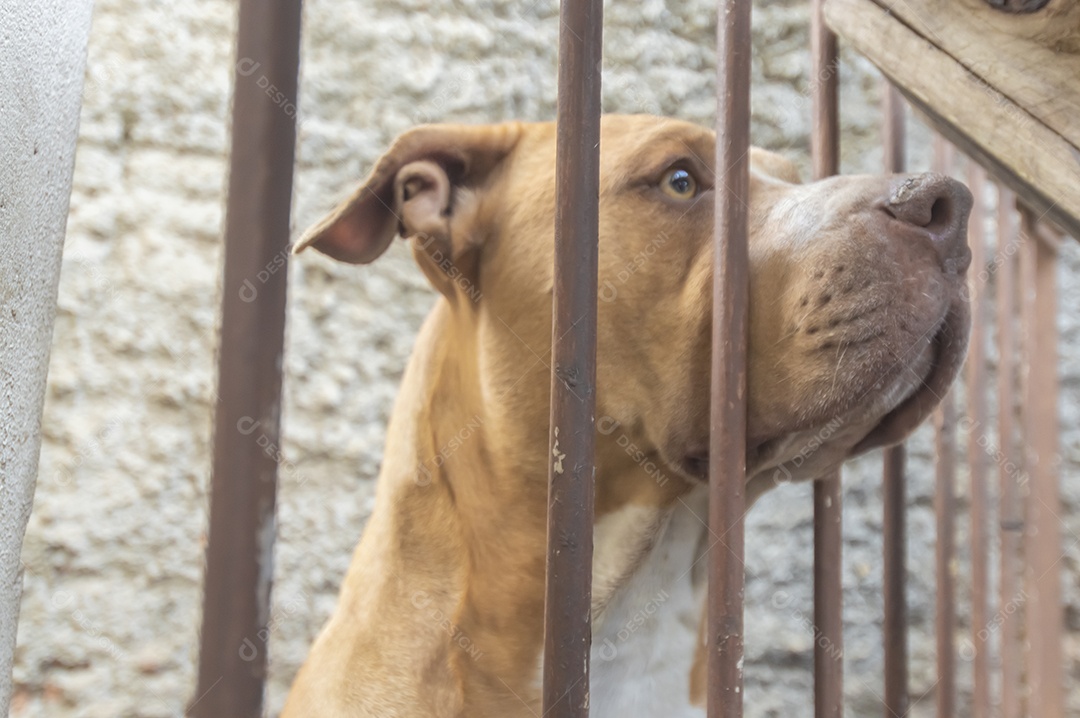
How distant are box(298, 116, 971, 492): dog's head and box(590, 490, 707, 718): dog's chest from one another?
19 cm

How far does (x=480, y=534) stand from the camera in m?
1.84

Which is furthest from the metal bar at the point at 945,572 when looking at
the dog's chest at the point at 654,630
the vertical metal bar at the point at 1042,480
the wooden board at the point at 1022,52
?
the wooden board at the point at 1022,52

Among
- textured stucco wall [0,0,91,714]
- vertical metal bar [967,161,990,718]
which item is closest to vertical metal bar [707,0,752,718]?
textured stucco wall [0,0,91,714]

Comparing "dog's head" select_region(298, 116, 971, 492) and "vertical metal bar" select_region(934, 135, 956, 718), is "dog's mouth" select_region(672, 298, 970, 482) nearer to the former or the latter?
"dog's head" select_region(298, 116, 971, 492)

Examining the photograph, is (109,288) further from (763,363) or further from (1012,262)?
(1012,262)

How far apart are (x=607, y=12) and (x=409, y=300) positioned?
1.46m

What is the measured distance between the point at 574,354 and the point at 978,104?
2.25ft

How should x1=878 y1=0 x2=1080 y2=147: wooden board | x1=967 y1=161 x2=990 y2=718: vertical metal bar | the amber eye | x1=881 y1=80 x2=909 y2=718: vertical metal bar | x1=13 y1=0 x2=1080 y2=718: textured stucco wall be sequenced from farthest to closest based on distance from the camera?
x1=13 y1=0 x2=1080 y2=718: textured stucco wall < x1=967 y1=161 x2=990 y2=718: vertical metal bar < x1=881 y1=80 x2=909 y2=718: vertical metal bar < the amber eye < x1=878 y1=0 x2=1080 y2=147: wooden board

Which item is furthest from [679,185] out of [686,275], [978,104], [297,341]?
[297,341]

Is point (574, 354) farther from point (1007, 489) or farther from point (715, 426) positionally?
point (1007, 489)

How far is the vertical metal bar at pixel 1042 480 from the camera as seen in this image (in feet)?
8.04

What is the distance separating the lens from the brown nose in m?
1.62

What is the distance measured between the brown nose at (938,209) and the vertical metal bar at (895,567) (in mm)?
424

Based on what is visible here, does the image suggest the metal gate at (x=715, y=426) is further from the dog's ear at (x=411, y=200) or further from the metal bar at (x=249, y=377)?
the dog's ear at (x=411, y=200)
